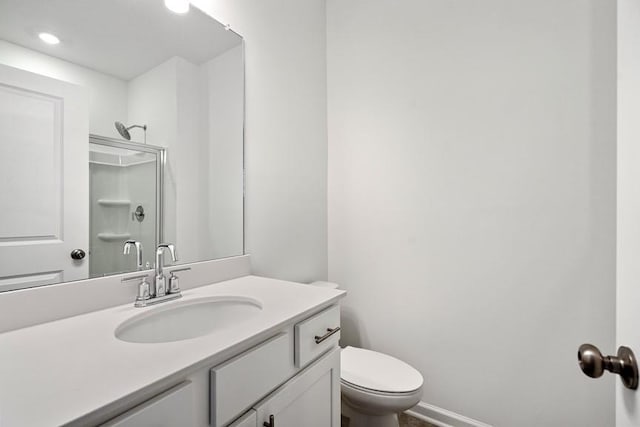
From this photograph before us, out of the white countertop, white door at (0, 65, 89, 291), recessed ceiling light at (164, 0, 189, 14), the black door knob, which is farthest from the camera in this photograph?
recessed ceiling light at (164, 0, 189, 14)

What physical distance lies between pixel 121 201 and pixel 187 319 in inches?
18.3

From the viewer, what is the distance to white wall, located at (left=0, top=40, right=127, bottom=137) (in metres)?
0.78

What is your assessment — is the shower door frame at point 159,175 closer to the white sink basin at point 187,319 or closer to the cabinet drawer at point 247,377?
the white sink basin at point 187,319

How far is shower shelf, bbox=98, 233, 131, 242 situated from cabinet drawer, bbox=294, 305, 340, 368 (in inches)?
26.5

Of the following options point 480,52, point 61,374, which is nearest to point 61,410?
point 61,374

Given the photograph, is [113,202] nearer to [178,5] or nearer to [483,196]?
[178,5]

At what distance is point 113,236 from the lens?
961 millimetres

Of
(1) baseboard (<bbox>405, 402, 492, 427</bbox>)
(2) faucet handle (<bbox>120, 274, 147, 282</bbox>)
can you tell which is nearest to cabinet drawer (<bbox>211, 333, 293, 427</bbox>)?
(2) faucet handle (<bbox>120, 274, 147, 282</bbox>)

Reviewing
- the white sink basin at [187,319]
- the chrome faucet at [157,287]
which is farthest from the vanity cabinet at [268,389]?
the chrome faucet at [157,287]

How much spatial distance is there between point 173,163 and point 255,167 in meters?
0.40

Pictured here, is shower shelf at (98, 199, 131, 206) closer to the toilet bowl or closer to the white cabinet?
the white cabinet

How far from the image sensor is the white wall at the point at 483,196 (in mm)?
1197

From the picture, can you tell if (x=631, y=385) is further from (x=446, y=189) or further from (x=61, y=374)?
(x=446, y=189)

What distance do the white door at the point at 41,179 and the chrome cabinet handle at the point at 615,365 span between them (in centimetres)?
124
